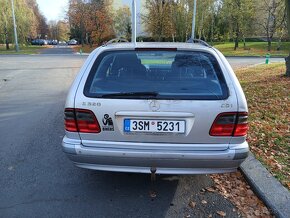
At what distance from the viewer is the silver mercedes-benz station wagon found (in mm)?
2916

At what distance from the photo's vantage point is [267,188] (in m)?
3.50

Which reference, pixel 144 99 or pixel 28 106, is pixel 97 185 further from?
pixel 28 106

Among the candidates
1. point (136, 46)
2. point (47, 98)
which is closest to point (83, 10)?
point (47, 98)

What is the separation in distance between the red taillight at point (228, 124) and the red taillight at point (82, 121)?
114 cm

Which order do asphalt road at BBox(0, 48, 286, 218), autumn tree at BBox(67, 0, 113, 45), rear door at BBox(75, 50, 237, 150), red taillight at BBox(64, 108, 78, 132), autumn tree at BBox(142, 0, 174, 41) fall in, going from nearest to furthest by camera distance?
rear door at BBox(75, 50, 237, 150) < red taillight at BBox(64, 108, 78, 132) < asphalt road at BBox(0, 48, 286, 218) < autumn tree at BBox(142, 0, 174, 41) < autumn tree at BBox(67, 0, 113, 45)

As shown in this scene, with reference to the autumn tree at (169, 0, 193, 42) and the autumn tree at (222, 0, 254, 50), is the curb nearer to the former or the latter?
the autumn tree at (222, 0, 254, 50)

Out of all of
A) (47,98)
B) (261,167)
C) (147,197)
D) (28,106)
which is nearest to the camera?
(147,197)

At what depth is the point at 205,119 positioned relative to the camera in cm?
292

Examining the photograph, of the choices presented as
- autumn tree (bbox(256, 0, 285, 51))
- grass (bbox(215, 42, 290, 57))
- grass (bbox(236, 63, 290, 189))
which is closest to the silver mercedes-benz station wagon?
grass (bbox(236, 63, 290, 189))

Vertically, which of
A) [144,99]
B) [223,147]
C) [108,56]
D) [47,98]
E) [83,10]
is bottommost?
[47,98]

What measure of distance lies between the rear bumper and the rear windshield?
1.75 ft

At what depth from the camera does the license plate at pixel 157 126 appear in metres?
2.93

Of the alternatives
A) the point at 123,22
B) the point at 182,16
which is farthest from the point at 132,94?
the point at 123,22

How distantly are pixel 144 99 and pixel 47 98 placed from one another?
22.0ft
